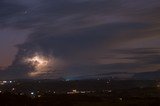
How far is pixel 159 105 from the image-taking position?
259ft

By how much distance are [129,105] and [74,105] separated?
43.7 ft

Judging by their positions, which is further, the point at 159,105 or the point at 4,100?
the point at 159,105

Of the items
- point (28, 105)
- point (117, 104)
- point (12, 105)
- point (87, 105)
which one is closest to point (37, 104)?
point (28, 105)

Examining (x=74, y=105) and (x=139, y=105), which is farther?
(x=139, y=105)

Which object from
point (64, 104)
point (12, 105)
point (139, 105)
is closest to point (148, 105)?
point (139, 105)

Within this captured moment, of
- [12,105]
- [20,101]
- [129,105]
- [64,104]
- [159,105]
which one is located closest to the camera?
[12,105]

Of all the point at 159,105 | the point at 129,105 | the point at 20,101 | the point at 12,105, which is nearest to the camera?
the point at 12,105

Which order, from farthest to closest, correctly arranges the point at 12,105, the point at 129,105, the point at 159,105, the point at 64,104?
1. the point at 129,105
2. the point at 159,105
3. the point at 64,104
4. the point at 12,105

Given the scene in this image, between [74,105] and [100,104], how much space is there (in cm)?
1116

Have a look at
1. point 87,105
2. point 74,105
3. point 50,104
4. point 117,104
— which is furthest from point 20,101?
point 117,104

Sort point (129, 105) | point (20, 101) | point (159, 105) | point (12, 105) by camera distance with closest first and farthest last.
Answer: point (12, 105), point (20, 101), point (159, 105), point (129, 105)

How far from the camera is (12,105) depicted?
64688 millimetres

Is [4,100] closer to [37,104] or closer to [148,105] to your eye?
[37,104]

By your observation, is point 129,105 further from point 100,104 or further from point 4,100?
point 4,100
